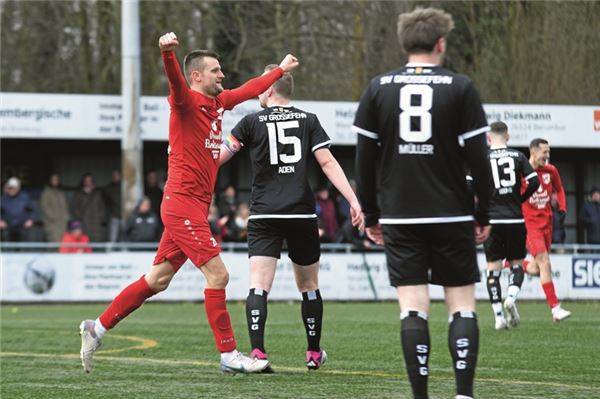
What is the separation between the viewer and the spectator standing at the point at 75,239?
22.9 m

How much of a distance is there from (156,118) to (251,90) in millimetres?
17127

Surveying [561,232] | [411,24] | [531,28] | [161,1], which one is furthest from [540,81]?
[411,24]

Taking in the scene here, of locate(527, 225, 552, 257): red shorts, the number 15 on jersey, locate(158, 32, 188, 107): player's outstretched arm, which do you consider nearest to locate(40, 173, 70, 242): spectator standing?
locate(527, 225, 552, 257): red shorts

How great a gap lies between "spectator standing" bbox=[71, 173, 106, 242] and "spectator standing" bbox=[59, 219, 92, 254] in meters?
Answer: 0.62

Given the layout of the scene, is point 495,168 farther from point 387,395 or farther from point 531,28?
point 531,28

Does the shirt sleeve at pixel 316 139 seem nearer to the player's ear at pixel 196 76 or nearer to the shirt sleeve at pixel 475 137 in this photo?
the player's ear at pixel 196 76

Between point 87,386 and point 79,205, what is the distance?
1620 cm

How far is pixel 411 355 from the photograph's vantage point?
637 centimetres

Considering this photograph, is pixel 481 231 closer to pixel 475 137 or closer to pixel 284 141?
pixel 475 137

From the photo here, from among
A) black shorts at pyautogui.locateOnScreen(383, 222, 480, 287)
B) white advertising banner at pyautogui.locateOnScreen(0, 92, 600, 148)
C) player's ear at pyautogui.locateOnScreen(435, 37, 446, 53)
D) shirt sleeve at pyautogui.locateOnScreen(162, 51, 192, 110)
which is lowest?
black shorts at pyautogui.locateOnScreen(383, 222, 480, 287)

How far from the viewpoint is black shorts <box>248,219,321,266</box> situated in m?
9.60

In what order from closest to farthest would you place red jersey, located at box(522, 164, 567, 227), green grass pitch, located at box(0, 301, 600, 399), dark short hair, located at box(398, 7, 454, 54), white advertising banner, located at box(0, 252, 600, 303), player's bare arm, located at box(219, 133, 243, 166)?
dark short hair, located at box(398, 7, 454, 54) < green grass pitch, located at box(0, 301, 600, 399) < player's bare arm, located at box(219, 133, 243, 166) < red jersey, located at box(522, 164, 567, 227) < white advertising banner, located at box(0, 252, 600, 303)

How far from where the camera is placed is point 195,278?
22.8 metres

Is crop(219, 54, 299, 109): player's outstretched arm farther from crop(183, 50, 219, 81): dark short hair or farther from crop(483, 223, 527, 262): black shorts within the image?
crop(483, 223, 527, 262): black shorts
